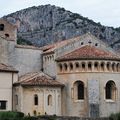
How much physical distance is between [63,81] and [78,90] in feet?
7.74

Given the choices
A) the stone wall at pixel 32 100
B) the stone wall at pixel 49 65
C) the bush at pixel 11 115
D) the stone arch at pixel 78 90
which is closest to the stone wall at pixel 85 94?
the stone arch at pixel 78 90

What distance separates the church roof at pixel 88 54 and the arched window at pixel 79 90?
3537mm

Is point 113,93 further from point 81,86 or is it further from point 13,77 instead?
point 13,77

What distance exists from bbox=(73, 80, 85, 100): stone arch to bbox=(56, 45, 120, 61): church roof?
346cm

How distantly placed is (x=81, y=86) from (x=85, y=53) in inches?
175

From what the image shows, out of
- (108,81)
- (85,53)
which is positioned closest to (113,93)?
(108,81)

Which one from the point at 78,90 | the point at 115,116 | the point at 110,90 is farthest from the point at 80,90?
the point at 115,116

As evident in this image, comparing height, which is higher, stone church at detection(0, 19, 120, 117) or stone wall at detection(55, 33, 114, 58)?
stone wall at detection(55, 33, 114, 58)

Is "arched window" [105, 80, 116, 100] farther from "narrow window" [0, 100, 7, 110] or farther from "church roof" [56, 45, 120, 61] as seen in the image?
"narrow window" [0, 100, 7, 110]

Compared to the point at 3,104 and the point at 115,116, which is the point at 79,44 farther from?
the point at 3,104

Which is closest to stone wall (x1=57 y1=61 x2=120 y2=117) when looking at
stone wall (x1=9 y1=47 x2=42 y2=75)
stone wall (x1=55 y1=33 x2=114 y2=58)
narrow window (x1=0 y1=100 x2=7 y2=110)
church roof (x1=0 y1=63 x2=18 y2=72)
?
stone wall (x1=55 y1=33 x2=114 y2=58)

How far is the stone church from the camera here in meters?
65.4

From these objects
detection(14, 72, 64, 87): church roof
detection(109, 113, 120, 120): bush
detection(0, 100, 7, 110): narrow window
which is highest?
detection(14, 72, 64, 87): church roof

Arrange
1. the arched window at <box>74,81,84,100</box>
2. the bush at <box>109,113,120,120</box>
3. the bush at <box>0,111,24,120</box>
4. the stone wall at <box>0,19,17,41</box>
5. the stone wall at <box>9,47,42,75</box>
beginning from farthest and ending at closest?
the stone wall at <box>0,19,17,41</box> < the stone wall at <box>9,47,42,75</box> < the arched window at <box>74,81,84,100</box> < the bush at <box>109,113,120,120</box> < the bush at <box>0,111,24,120</box>
